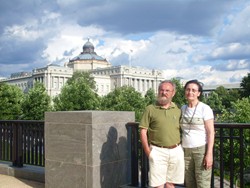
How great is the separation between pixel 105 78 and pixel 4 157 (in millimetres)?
126657

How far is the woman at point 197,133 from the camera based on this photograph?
410 cm

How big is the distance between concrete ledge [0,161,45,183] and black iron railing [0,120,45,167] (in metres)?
0.11

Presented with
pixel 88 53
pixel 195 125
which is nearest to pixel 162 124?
pixel 195 125

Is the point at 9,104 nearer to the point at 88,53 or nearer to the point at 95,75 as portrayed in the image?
the point at 95,75

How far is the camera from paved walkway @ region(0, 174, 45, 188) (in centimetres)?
684

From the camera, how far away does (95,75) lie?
128250mm

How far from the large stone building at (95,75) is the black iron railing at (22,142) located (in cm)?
11475

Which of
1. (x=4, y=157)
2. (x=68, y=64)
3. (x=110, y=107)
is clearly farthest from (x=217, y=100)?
(x=68, y=64)

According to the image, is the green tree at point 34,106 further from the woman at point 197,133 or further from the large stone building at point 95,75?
the large stone building at point 95,75

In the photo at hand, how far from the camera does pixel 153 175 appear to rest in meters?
4.25

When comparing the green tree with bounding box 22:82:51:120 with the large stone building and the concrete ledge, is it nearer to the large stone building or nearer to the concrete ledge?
the concrete ledge

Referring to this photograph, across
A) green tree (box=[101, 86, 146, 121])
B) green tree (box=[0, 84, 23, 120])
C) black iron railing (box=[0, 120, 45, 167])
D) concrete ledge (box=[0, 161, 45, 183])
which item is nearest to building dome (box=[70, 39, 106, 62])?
green tree (box=[101, 86, 146, 121])

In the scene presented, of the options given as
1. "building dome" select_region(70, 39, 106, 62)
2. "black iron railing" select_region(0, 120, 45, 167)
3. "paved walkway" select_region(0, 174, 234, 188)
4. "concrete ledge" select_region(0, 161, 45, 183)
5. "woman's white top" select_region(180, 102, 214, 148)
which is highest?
"building dome" select_region(70, 39, 106, 62)

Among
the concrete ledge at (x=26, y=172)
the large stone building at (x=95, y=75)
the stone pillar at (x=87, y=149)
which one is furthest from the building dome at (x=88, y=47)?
the stone pillar at (x=87, y=149)
